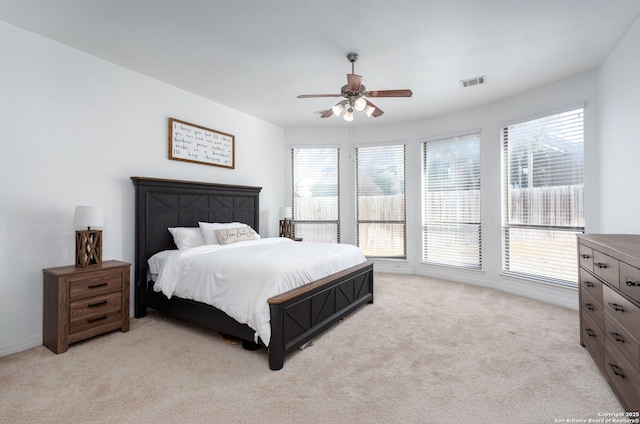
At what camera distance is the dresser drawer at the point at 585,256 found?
2357mm

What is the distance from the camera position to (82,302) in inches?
110

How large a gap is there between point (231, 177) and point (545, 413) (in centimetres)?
449

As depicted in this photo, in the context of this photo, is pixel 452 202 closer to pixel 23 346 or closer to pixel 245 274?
pixel 245 274

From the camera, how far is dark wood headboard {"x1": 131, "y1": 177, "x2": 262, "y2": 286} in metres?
3.59

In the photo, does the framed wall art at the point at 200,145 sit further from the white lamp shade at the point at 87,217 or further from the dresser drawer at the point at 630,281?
the dresser drawer at the point at 630,281

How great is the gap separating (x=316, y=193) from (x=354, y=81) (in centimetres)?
340

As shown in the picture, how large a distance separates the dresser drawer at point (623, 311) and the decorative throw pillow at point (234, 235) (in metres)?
3.59

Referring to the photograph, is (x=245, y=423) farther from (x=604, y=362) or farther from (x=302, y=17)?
(x=302, y=17)

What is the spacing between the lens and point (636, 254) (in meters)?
1.65

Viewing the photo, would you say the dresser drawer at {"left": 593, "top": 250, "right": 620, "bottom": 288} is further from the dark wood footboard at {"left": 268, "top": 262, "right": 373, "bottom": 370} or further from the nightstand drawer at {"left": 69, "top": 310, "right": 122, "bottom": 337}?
the nightstand drawer at {"left": 69, "top": 310, "right": 122, "bottom": 337}

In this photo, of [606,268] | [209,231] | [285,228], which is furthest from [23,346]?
[606,268]

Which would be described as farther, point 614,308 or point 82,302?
point 82,302

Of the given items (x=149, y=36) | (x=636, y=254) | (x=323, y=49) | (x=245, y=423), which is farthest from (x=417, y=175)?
(x=245, y=423)

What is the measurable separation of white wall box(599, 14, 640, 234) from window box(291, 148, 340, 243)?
3.84 m
